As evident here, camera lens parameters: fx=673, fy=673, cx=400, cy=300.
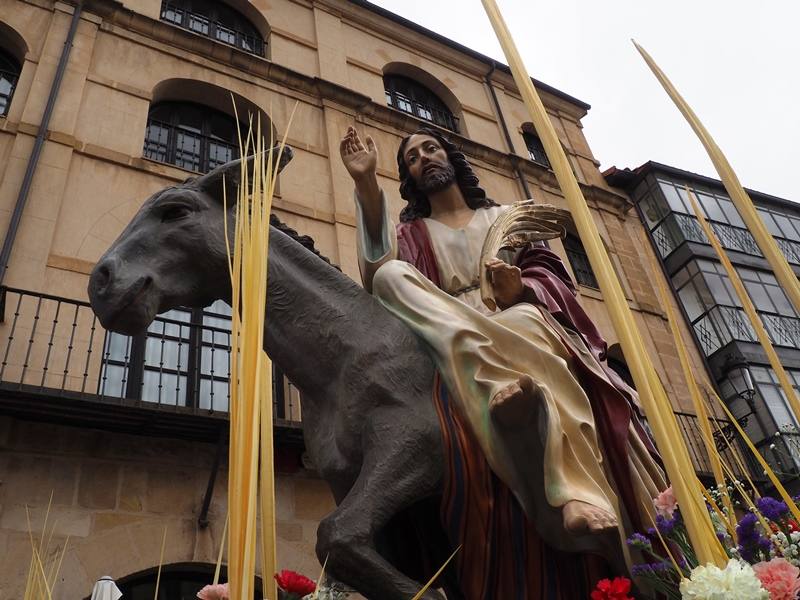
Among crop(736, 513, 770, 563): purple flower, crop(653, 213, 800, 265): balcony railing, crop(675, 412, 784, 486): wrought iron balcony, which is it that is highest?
crop(653, 213, 800, 265): balcony railing

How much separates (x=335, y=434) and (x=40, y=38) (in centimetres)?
1089

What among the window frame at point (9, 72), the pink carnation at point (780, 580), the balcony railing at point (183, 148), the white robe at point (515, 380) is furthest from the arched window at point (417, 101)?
the pink carnation at point (780, 580)

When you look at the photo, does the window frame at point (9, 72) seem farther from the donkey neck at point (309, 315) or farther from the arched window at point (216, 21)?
the donkey neck at point (309, 315)


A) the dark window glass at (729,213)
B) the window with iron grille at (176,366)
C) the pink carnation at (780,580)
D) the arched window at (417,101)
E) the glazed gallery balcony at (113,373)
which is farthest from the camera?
the dark window glass at (729,213)

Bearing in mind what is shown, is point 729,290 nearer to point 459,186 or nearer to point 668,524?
point 459,186

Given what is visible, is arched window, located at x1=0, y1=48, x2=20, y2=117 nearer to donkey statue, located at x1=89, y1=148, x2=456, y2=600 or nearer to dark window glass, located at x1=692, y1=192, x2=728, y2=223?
donkey statue, located at x1=89, y1=148, x2=456, y2=600

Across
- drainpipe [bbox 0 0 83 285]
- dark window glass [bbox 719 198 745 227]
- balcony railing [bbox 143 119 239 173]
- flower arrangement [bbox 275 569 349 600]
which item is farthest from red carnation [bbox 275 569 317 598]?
dark window glass [bbox 719 198 745 227]

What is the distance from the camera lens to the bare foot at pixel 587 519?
5.07ft

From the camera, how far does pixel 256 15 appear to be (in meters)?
14.0

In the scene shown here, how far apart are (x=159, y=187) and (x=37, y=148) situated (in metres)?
1.57

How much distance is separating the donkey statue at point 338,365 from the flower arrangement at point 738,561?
0.59 m

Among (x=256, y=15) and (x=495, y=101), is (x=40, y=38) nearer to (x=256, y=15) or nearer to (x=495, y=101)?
(x=256, y=15)

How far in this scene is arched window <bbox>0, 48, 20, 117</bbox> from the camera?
990cm

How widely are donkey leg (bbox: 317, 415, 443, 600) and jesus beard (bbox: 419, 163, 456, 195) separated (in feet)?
4.52
